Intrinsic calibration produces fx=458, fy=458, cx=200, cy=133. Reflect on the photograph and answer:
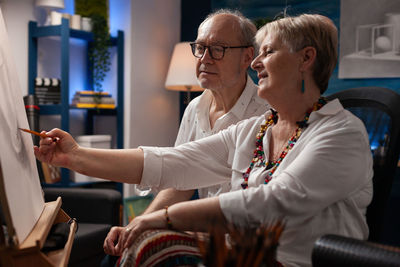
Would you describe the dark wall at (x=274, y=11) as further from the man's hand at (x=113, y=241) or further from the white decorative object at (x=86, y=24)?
the man's hand at (x=113, y=241)

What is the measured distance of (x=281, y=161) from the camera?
4.57 ft

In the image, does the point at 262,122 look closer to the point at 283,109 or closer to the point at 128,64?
the point at 283,109

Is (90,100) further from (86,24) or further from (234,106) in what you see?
(234,106)

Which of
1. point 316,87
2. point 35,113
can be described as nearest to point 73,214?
point 35,113

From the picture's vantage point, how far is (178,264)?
45.5 inches

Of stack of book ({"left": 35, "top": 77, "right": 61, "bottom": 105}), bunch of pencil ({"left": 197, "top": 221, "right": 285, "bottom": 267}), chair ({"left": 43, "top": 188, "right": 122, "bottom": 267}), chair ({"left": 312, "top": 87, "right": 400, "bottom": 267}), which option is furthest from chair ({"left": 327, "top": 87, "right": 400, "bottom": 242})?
stack of book ({"left": 35, "top": 77, "right": 61, "bottom": 105})

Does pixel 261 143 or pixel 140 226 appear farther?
pixel 261 143

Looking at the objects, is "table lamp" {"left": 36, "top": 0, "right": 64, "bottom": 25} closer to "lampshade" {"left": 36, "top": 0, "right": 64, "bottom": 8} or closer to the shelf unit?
"lampshade" {"left": 36, "top": 0, "right": 64, "bottom": 8}

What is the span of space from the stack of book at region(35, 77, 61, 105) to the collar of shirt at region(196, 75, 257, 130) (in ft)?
6.10

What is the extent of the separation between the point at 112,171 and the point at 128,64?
2842 millimetres

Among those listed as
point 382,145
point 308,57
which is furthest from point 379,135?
point 308,57

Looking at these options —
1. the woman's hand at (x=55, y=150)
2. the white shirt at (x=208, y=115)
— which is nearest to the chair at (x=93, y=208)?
the white shirt at (x=208, y=115)

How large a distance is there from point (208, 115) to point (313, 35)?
86 centimetres

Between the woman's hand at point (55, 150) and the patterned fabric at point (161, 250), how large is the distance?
17.1 inches
